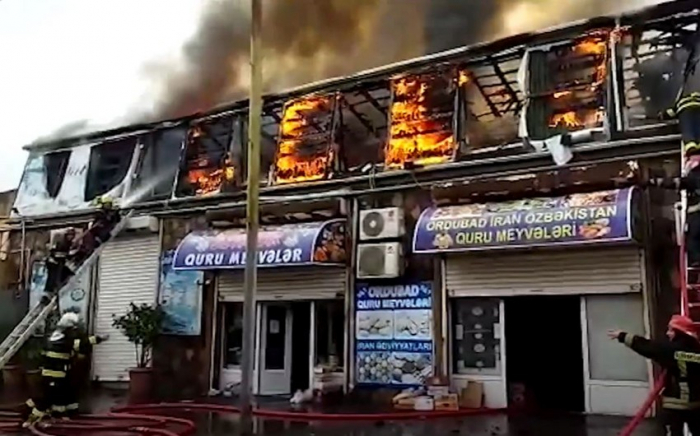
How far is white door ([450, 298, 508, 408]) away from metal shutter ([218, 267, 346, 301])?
2132mm

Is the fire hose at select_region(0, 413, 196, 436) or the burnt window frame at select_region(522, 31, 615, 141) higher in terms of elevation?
the burnt window frame at select_region(522, 31, 615, 141)

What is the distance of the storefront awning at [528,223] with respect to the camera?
9.45 metres

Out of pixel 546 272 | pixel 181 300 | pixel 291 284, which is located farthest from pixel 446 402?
pixel 181 300

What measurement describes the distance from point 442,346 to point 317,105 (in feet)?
16.9

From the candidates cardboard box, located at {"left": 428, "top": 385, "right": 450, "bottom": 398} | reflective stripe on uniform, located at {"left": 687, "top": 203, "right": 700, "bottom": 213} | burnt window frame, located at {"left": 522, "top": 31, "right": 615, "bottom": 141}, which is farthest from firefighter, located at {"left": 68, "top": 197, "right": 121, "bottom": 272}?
reflective stripe on uniform, located at {"left": 687, "top": 203, "right": 700, "bottom": 213}

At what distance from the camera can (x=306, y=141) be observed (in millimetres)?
13750

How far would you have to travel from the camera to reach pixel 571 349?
44.0 ft

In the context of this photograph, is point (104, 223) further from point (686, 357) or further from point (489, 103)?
point (686, 357)

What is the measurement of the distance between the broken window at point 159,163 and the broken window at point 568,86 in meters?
7.54

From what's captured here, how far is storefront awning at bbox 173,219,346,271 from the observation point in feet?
39.3

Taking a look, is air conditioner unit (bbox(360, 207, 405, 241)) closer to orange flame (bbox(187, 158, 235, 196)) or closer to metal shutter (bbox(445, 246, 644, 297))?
metal shutter (bbox(445, 246, 644, 297))

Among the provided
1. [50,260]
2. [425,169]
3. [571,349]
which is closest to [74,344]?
[50,260]

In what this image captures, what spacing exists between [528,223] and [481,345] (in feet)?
7.28

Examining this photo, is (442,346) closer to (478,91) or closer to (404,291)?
(404,291)
